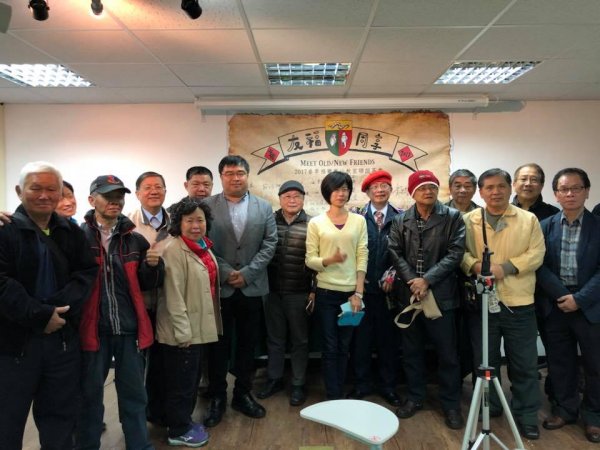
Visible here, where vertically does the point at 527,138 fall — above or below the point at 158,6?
below

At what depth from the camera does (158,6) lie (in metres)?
2.26

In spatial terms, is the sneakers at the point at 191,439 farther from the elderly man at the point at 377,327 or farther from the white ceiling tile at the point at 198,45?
the white ceiling tile at the point at 198,45

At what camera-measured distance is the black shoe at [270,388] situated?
9.55 feet

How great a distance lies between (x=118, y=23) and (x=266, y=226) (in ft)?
5.04

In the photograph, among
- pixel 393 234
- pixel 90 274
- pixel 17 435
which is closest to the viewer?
pixel 17 435

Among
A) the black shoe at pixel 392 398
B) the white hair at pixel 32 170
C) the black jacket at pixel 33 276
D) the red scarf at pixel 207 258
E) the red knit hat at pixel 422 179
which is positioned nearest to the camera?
the black jacket at pixel 33 276

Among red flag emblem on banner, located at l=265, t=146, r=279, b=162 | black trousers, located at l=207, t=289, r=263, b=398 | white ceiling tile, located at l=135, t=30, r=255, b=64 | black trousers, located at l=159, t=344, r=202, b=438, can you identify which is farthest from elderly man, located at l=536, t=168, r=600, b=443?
red flag emblem on banner, located at l=265, t=146, r=279, b=162

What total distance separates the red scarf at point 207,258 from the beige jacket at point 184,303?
2cm

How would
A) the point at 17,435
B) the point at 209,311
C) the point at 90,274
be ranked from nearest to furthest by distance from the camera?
the point at 17,435 → the point at 90,274 → the point at 209,311

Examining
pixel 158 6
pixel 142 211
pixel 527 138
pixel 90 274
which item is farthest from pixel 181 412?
pixel 527 138

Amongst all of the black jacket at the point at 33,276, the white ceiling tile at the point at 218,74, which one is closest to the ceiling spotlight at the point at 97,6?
the white ceiling tile at the point at 218,74

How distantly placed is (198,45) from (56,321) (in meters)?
2.00

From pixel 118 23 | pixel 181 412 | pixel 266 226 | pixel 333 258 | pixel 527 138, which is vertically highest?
pixel 118 23

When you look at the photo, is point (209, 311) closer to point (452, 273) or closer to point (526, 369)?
point (452, 273)
